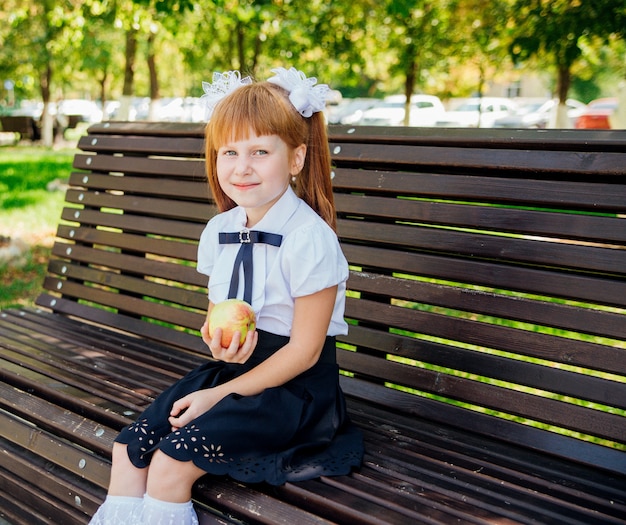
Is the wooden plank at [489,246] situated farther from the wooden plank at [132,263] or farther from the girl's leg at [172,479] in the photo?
the girl's leg at [172,479]

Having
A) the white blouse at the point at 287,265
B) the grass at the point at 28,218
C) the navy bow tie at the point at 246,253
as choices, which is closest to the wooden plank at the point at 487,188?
the white blouse at the point at 287,265

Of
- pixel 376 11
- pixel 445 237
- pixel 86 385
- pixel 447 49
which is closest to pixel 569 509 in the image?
pixel 445 237

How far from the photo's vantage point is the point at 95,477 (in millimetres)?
2322

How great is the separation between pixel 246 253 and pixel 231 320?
318 millimetres

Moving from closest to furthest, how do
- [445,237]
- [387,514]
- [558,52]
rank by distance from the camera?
[387,514] < [445,237] < [558,52]

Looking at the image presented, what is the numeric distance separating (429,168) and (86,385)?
144 centimetres

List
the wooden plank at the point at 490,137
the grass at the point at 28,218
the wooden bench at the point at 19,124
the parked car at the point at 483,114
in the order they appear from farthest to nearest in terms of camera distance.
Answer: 1. the parked car at the point at 483,114
2. the wooden bench at the point at 19,124
3. the grass at the point at 28,218
4. the wooden plank at the point at 490,137

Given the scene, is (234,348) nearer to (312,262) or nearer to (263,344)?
(263,344)

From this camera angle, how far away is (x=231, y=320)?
7.04 ft

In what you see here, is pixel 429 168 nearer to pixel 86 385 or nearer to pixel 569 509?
pixel 569 509

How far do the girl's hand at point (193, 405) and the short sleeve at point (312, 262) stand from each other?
0.37 meters

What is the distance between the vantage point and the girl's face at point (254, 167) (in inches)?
89.9

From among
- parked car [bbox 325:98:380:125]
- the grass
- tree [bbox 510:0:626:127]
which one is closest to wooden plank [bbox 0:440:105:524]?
the grass

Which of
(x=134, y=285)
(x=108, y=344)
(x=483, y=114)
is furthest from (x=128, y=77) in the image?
(x=483, y=114)
